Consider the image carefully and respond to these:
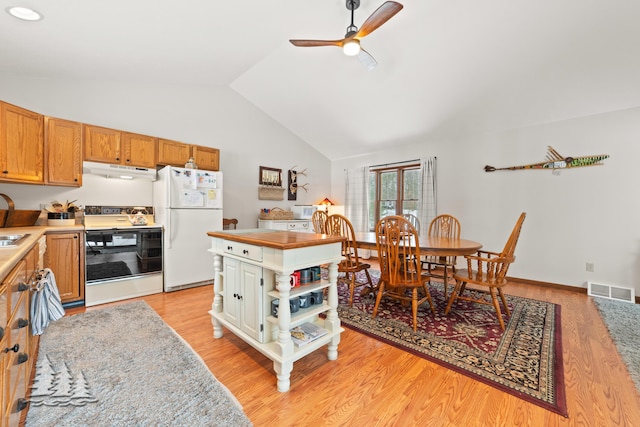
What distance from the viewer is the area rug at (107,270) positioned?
2814mm

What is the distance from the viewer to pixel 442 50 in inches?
113

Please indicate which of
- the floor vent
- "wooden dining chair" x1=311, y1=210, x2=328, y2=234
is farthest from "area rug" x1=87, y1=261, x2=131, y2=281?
the floor vent

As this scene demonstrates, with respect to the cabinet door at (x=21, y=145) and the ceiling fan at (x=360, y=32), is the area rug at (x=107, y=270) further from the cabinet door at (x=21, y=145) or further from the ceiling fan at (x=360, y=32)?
the ceiling fan at (x=360, y=32)

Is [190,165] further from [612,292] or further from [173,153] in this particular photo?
[612,292]

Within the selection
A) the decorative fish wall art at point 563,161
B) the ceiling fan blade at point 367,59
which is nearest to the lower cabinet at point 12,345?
the ceiling fan blade at point 367,59

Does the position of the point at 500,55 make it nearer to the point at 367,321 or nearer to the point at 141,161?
the point at 367,321

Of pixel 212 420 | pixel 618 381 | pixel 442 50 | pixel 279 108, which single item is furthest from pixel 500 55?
pixel 212 420

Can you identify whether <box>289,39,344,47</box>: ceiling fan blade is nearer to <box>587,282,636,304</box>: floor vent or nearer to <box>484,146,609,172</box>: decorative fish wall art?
<box>484,146,609,172</box>: decorative fish wall art

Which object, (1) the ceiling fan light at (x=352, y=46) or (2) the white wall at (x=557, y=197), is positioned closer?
(1) the ceiling fan light at (x=352, y=46)

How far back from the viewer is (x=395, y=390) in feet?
5.05

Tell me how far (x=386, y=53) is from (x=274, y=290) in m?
3.00

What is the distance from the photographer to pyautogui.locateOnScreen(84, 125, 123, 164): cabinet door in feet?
9.78

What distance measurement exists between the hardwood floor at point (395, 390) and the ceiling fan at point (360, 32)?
2501 mm

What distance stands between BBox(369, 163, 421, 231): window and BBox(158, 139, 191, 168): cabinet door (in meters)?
3.57
